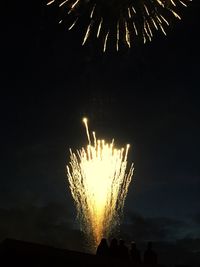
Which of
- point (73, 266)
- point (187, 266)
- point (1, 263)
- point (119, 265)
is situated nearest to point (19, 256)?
point (1, 263)

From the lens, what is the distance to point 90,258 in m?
22.2

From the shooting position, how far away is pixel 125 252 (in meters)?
25.0

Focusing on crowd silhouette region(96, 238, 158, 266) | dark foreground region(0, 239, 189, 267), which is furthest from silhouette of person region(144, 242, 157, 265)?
dark foreground region(0, 239, 189, 267)

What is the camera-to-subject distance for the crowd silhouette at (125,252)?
2459 cm

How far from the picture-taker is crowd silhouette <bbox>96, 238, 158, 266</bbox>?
2459 cm

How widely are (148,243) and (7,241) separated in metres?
8.40

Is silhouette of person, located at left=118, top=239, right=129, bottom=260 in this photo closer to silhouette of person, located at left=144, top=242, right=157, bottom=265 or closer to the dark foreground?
silhouette of person, located at left=144, top=242, right=157, bottom=265

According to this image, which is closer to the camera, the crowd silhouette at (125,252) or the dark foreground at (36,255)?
the dark foreground at (36,255)

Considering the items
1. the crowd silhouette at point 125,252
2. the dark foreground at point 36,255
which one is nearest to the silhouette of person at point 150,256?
the crowd silhouette at point 125,252

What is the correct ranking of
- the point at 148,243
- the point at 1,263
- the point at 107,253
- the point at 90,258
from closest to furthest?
the point at 1,263
the point at 90,258
the point at 107,253
the point at 148,243

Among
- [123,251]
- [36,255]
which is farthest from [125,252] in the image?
[36,255]

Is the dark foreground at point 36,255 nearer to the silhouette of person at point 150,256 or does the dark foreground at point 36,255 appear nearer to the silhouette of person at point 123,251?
the silhouette of person at point 123,251

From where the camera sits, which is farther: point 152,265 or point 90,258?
point 152,265

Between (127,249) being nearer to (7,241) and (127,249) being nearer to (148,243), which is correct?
(148,243)
